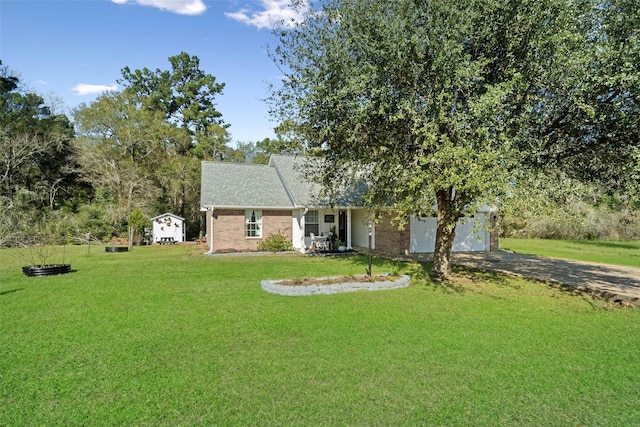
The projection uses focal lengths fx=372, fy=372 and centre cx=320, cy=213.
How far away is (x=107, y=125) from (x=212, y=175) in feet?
41.1

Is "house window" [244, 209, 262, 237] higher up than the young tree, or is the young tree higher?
the young tree

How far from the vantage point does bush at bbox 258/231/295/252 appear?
18.8 m

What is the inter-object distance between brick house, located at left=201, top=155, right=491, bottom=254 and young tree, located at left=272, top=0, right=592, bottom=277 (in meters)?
7.53

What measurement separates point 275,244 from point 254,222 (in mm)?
1734

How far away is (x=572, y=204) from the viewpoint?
930 centimetres

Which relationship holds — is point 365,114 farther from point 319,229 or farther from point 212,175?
point 212,175

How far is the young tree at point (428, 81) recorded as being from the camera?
26.8 feet

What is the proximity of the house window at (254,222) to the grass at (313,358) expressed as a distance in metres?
9.50

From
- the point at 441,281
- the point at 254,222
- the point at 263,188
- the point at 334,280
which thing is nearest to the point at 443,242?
the point at 441,281

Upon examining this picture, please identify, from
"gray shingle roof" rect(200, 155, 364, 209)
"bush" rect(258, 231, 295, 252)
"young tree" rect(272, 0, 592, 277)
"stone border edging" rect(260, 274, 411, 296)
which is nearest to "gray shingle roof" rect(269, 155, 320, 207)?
"gray shingle roof" rect(200, 155, 364, 209)

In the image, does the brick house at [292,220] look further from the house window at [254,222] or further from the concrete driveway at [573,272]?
the concrete driveway at [573,272]

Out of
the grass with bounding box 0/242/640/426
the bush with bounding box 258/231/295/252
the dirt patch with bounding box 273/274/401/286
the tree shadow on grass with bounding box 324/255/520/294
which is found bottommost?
the grass with bounding box 0/242/640/426

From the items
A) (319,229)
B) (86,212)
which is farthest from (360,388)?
(86,212)

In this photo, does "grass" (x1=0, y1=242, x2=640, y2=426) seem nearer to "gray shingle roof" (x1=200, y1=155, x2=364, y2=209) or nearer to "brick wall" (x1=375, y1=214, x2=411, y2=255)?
"brick wall" (x1=375, y1=214, x2=411, y2=255)
